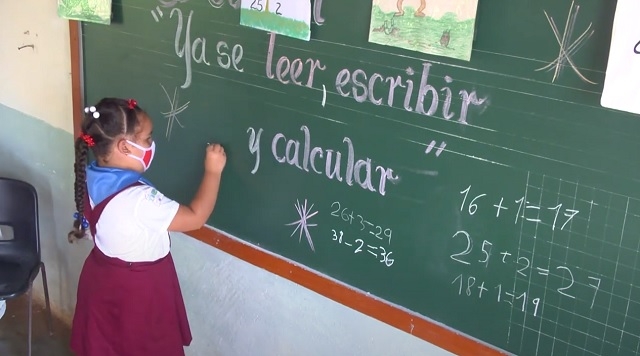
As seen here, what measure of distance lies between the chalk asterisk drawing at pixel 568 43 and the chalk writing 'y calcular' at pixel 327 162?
49 centimetres

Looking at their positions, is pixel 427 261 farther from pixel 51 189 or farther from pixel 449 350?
pixel 51 189

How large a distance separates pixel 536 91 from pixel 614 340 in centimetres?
54

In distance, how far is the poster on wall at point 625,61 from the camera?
135cm

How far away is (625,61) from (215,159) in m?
1.21

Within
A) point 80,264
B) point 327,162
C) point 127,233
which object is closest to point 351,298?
point 327,162

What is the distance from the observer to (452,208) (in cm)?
175

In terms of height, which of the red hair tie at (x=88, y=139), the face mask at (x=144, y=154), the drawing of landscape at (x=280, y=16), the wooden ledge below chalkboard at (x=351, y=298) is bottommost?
the wooden ledge below chalkboard at (x=351, y=298)

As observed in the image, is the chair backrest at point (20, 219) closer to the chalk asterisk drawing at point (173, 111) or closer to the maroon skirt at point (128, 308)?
the maroon skirt at point (128, 308)

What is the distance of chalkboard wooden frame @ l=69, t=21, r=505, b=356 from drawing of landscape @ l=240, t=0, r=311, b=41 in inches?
26.0

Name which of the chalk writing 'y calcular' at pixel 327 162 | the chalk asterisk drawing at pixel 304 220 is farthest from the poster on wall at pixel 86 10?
the chalk asterisk drawing at pixel 304 220

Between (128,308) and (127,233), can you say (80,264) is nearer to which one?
(128,308)

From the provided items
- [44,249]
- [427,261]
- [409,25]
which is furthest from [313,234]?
[44,249]

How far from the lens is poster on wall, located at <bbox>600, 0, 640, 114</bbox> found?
1352mm

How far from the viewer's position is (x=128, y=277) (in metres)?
2.18
